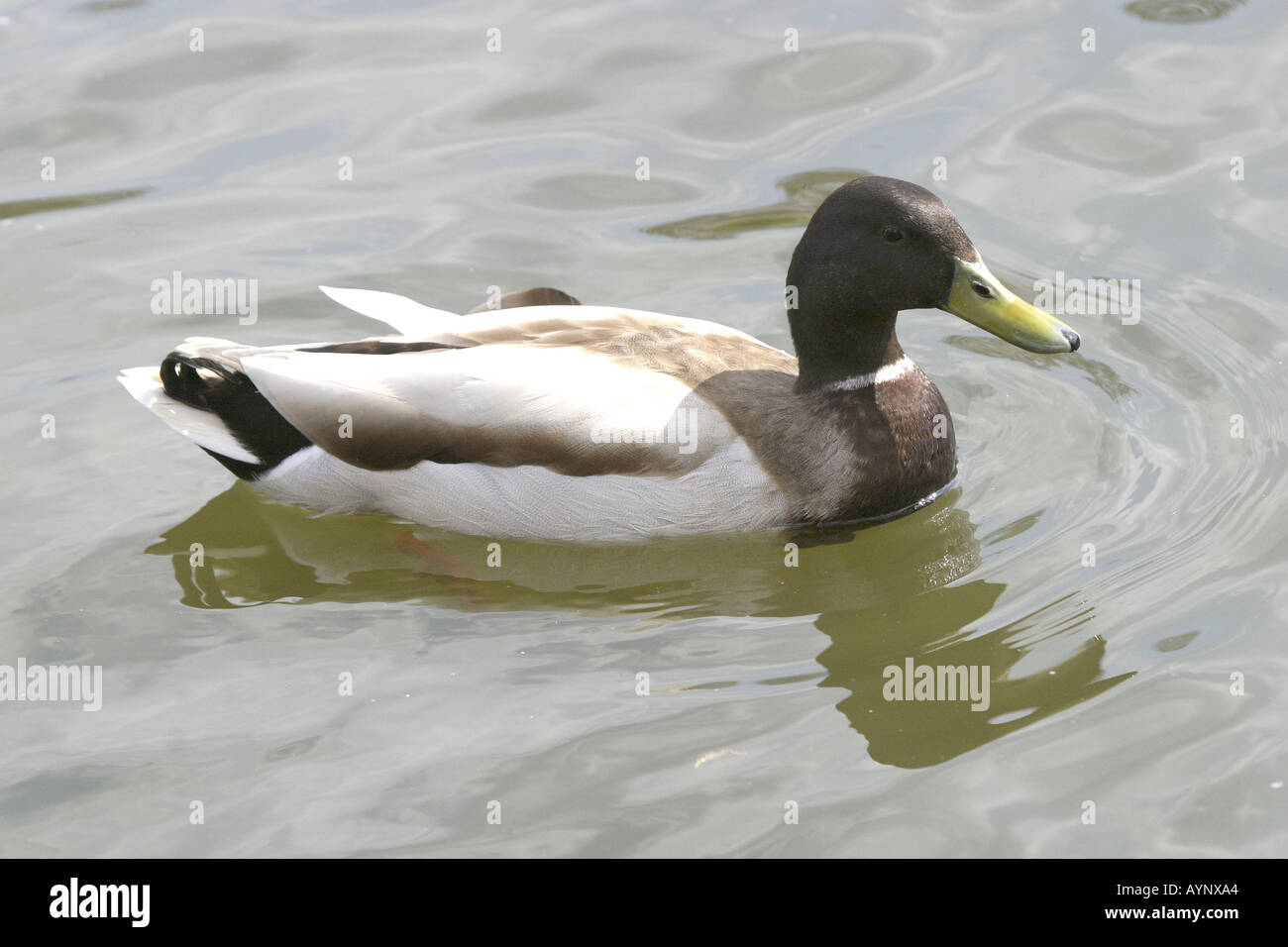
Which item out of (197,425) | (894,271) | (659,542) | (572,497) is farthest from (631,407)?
(197,425)

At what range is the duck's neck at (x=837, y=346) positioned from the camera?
6.81m

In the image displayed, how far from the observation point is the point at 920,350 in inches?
318

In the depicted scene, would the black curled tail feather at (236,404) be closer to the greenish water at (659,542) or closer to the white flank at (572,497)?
the white flank at (572,497)

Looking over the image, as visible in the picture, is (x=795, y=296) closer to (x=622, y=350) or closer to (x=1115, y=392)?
(x=622, y=350)

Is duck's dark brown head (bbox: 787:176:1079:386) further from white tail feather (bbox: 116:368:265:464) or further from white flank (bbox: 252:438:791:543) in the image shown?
white tail feather (bbox: 116:368:265:464)

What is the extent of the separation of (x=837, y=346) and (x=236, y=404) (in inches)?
92.7

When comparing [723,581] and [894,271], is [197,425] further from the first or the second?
[894,271]

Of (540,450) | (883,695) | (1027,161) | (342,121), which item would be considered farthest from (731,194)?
(883,695)

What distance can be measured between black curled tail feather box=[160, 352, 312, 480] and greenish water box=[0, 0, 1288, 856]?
15.4 inches

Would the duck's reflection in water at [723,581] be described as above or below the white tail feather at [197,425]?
below

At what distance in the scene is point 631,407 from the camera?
6.49 meters

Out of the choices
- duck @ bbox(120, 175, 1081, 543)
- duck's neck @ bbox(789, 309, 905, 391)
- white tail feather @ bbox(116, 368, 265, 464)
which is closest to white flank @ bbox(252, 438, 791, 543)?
duck @ bbox(120, 175, 1081, 543)

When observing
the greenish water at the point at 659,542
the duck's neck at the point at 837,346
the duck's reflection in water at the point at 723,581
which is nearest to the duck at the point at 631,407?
the duck's neck at the point at 837,346

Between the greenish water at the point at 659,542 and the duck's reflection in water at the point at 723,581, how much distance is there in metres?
0.02
